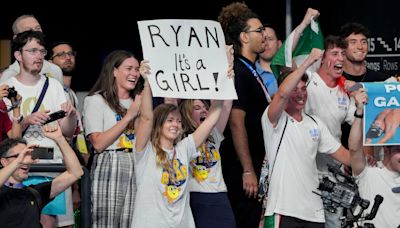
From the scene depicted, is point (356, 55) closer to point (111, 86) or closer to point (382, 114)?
point (382, 114)

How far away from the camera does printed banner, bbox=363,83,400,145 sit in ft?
36.3

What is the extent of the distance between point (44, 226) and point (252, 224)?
1803mm

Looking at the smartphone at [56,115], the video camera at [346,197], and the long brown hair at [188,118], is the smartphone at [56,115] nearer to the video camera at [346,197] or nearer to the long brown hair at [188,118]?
the long brown hair at [188,118]

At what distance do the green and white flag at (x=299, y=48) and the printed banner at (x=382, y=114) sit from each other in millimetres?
697

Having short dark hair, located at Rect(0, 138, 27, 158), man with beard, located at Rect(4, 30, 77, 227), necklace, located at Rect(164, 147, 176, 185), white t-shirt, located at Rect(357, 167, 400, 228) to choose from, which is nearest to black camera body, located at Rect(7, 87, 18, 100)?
man with beard, located at Rect(4, 30, 77, 227)

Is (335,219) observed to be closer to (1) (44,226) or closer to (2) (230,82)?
(2) (230,82)

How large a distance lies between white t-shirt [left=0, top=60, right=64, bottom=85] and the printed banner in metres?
2.64

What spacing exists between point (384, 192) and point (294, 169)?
0.84 m

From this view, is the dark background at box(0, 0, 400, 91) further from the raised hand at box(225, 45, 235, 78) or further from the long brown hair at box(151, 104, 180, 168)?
the long brown hair at box(151, 104, 180, 168)

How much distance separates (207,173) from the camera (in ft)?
35.8

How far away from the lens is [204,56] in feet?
35.2

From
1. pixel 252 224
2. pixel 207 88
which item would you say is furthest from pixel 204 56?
pixel 252 224

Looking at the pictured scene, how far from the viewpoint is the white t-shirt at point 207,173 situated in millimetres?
10891

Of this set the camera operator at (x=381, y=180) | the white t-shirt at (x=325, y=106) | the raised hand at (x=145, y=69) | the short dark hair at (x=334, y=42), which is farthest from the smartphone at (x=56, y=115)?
the short dark hair at (x=334, y=42)
